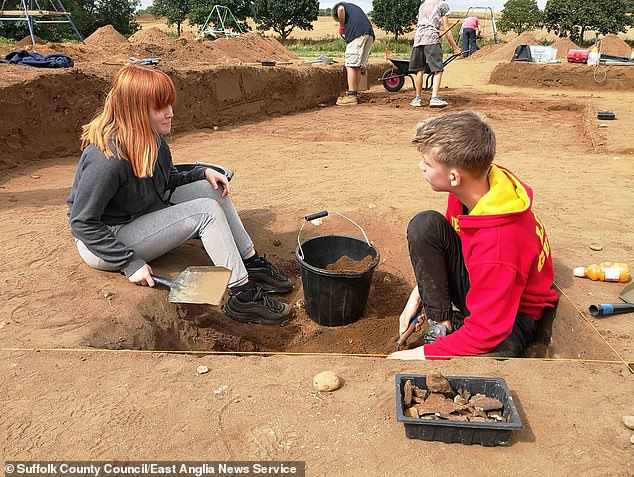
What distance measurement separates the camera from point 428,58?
32.1ft

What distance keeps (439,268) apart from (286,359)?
0.89 metres

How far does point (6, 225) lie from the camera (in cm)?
419

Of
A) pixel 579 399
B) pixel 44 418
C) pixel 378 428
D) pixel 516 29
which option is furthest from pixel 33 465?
pixel 516 29

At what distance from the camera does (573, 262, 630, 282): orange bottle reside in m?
3.17

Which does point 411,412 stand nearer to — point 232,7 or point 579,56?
point 579,56

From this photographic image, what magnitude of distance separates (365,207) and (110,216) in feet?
7.26

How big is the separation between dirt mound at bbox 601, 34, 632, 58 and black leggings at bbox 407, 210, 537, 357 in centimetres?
2134

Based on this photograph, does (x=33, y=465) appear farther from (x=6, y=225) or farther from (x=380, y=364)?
(x=6, y=225)

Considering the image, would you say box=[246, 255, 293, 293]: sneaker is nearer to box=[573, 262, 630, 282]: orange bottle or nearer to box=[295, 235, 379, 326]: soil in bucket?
box=[295, 235, 379, 326]: soil in bucket

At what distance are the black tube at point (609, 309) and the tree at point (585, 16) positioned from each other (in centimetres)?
3325

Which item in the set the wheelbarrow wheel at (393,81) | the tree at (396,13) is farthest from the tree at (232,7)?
the wheelbarrow wheel at (393,81)

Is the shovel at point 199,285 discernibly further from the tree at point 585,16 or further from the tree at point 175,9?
the tree at point 175,9

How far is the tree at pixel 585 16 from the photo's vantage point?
3056 centimetres

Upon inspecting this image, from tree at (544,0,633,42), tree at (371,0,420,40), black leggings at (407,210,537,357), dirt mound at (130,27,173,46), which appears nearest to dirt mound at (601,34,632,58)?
tree at (544,0,633,42)
